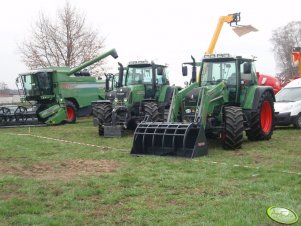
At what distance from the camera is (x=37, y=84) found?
22750mm

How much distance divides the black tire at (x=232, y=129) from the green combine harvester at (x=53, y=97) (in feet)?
34.8

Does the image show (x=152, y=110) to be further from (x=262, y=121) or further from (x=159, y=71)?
(x=262, y=121)

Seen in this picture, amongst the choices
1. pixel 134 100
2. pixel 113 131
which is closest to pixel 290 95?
pixel 134 100

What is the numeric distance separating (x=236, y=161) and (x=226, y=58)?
13.0 feet

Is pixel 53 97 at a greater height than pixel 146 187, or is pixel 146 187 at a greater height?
pixel 53 97

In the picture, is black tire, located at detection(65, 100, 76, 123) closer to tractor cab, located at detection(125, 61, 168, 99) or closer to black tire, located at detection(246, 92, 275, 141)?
tractor cab, located at detection(125, 61, 168, 99)

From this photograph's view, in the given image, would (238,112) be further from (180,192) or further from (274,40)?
(274,40)

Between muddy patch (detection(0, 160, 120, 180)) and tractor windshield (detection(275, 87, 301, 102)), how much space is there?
9.15 m

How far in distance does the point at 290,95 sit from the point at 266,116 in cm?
391

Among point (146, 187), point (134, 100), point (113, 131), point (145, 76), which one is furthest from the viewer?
point (145, 76)

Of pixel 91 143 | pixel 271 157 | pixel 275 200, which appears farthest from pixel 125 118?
pixel 275 200

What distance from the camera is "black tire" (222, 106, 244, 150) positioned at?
11078 millimetres

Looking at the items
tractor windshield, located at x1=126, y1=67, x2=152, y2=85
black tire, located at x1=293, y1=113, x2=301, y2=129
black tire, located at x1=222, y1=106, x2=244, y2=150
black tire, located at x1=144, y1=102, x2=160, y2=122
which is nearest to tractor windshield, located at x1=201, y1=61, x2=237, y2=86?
black tire, located at x1=222, y1=106, x2=244, y2=150

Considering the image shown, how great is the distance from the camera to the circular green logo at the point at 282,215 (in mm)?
5152
